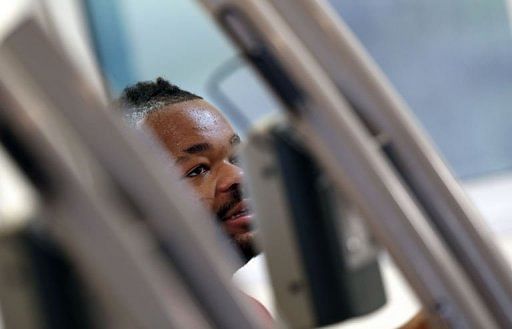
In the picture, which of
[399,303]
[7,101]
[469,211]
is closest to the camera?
[7,101]

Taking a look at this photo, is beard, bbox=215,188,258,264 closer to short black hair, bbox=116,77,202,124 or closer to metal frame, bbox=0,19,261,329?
short black hair, bbox=116,77,202,124

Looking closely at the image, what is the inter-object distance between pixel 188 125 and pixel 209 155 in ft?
0.22

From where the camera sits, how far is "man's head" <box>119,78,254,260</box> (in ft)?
3.92

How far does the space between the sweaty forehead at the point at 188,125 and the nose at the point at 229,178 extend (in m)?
0.06

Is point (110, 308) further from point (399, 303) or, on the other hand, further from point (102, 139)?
point (399, 303)

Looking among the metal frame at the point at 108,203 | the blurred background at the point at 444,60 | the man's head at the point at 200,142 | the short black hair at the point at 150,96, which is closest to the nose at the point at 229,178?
the man's head at the point at 200,142

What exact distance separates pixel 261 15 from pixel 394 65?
1.58 metres

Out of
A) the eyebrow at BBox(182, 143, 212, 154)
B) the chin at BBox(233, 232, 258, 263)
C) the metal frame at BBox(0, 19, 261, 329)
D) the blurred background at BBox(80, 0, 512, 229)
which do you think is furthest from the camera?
the blurred background at BBox(80, 0, 512, 229)

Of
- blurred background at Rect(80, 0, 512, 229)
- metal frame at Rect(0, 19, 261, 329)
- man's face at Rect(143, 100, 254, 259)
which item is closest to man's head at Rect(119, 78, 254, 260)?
man's face at Rect(143, 100, 254, 259)

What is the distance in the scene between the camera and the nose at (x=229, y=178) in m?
1.20

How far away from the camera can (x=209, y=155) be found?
4.12 feet

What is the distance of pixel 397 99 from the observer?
84 cm

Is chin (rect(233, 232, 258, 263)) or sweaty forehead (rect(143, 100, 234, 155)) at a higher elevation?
sweaty forehead (rect(143, 100, 234, 155))

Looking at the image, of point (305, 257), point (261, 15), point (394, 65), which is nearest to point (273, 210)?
point (305, 257)
